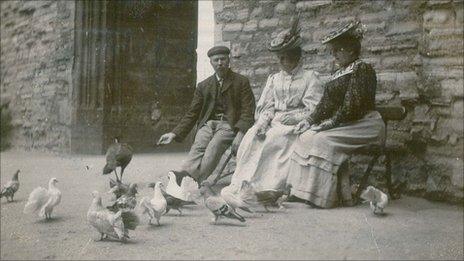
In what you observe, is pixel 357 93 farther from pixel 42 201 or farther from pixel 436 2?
pixel 42 201

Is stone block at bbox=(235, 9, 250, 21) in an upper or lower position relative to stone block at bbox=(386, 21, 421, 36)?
upper

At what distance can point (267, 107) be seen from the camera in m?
5.72

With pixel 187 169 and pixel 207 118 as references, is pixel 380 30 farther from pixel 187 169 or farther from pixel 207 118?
pixel 187 169

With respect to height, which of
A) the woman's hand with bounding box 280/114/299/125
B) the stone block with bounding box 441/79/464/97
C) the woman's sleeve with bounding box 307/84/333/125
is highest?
the stone block with bounding box 441/79/464/97

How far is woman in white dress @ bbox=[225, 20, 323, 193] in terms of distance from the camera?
5258 mm

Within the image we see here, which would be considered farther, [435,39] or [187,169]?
[187,169]

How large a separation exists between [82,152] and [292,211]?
6.53m

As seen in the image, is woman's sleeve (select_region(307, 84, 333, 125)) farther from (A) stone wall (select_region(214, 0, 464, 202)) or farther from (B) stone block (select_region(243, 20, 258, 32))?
(B) stone block (select_region(243, 20, 258, 32))

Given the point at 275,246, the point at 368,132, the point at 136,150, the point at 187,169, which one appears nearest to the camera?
the point at 275,246

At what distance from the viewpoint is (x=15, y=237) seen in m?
3.72

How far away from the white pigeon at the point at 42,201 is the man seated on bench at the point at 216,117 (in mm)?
1563

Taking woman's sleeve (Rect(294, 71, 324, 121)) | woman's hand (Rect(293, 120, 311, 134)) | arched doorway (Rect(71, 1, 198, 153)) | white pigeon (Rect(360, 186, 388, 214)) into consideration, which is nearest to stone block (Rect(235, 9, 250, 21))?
woman's sleeve (Rect(294, 71, 324, 121))

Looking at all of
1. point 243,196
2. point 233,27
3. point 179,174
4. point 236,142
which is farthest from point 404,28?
point 179,174

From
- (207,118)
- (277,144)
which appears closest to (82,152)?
(207,118)
